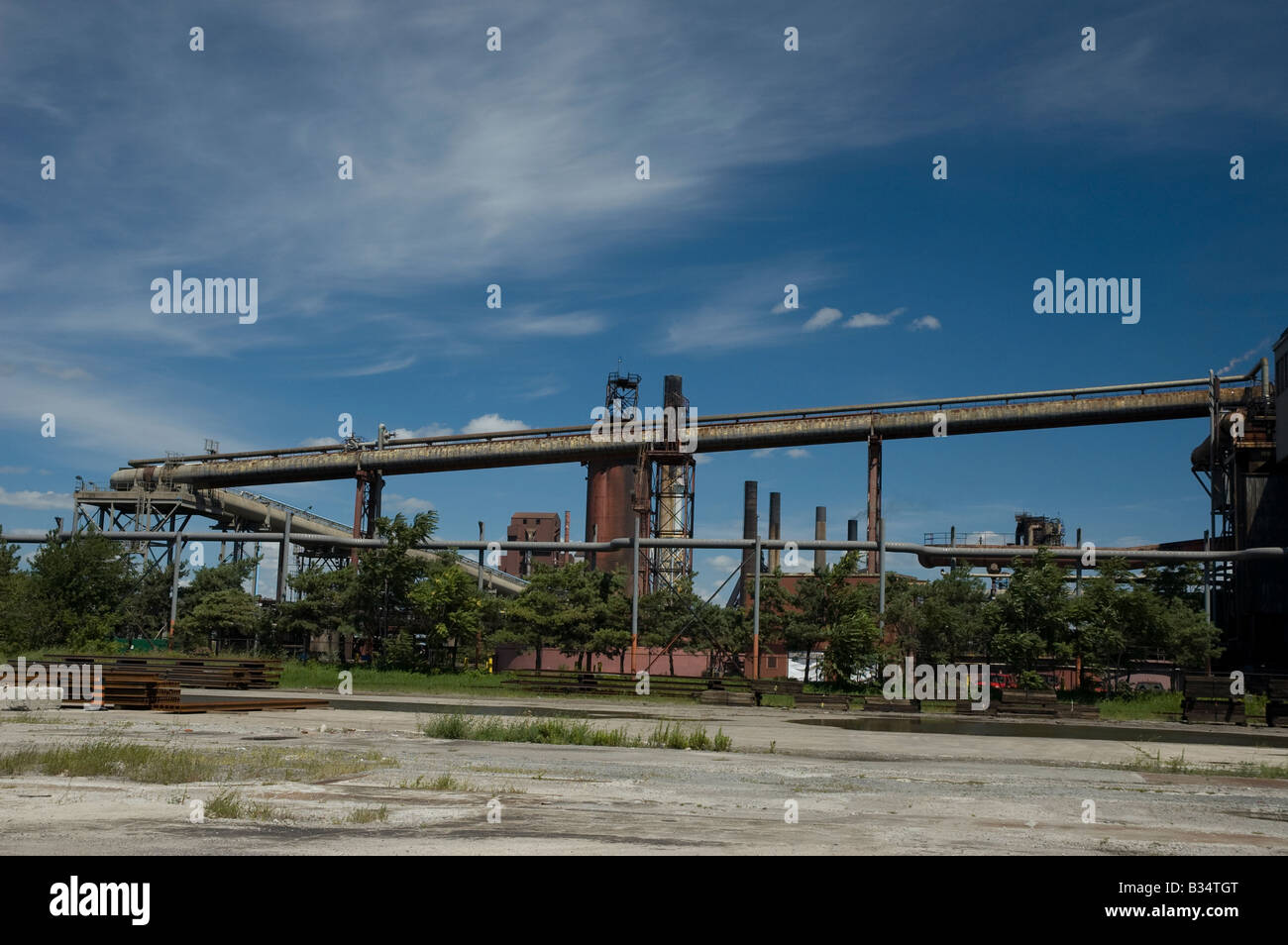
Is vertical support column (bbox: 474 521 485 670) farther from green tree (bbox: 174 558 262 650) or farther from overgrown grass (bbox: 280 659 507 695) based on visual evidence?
green tree (bbox: 174 558 262 650)

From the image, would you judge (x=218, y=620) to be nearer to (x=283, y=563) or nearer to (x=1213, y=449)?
(x=283, y=563)

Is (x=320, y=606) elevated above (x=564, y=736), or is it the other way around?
(x=320, y=606)

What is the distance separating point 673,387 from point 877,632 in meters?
29.3

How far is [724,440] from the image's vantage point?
169ft

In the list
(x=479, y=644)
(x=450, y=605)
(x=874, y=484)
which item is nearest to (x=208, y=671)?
(x=450, y=605)

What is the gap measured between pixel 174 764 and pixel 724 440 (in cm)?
4100

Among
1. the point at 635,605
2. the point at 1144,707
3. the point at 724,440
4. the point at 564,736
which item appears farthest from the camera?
the point at 724,440

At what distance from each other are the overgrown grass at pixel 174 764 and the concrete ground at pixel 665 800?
0.38 meters

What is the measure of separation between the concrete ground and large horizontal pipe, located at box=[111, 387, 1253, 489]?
29.7 m

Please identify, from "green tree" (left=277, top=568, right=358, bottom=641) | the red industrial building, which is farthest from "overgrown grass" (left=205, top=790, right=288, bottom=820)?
the red industrial building

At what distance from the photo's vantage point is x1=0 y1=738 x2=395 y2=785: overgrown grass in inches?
455
